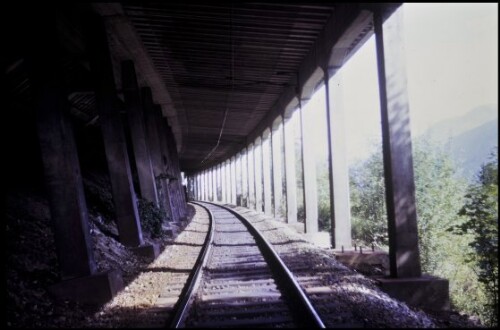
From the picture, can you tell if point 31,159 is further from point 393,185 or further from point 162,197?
point 393,185

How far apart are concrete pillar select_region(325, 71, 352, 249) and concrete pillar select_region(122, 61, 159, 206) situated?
488cm

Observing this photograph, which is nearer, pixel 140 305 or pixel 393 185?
pixel 140 305

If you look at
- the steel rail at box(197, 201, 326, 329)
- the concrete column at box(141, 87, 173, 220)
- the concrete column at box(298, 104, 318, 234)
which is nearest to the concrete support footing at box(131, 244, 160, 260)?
the steel rail at box(197, 201, 326, 329)

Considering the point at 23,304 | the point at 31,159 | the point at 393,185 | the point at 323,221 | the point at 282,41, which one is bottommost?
the point at 323,221

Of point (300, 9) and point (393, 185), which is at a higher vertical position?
point (300, 9)

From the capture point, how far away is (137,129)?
10.8 m

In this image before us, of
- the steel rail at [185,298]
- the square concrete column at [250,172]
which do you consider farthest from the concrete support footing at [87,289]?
the square concrete column at [250,172]

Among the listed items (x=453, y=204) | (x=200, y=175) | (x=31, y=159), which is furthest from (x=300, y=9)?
(x=200, y=175)

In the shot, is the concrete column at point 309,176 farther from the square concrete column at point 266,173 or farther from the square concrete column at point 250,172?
the square concrete column at point 250,172

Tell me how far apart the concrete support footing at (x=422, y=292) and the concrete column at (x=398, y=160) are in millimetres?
305

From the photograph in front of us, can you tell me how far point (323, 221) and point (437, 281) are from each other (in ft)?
73.9

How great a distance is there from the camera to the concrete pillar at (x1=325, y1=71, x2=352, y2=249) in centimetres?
925

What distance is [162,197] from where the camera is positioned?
45.0 feet

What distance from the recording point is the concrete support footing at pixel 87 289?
199 inches
